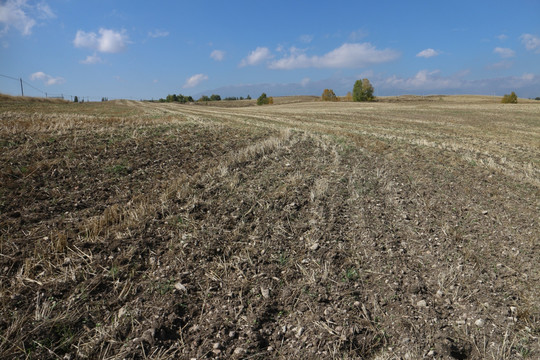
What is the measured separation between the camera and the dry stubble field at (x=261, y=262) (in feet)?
9.86

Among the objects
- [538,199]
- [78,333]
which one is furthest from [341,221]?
[538,199]

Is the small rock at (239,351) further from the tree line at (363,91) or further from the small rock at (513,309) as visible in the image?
the tree line at (363,91)

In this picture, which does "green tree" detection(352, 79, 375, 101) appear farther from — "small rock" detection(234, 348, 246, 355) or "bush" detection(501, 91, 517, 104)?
"small rock" detection(234, 348, 246, 355)

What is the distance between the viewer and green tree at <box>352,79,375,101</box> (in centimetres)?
9631

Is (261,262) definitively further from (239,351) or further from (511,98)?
(511,98)

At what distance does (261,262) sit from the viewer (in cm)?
430

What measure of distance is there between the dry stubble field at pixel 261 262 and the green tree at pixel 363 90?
9554 cm

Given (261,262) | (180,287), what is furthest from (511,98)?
(180,287)

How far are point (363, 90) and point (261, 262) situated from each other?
336 feet

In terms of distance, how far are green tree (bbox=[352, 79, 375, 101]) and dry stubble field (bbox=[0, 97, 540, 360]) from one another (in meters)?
95.5

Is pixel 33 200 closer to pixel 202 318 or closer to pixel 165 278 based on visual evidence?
pixel 165 278

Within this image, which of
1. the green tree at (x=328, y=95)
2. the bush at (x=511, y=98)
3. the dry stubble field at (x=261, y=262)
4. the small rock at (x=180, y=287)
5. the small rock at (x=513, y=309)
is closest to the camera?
the dry stubble field at (x=261, y=262)

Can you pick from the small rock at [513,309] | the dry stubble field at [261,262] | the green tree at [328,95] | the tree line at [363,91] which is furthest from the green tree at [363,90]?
the small rock at [513,309]

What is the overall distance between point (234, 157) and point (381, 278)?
22.3ft
